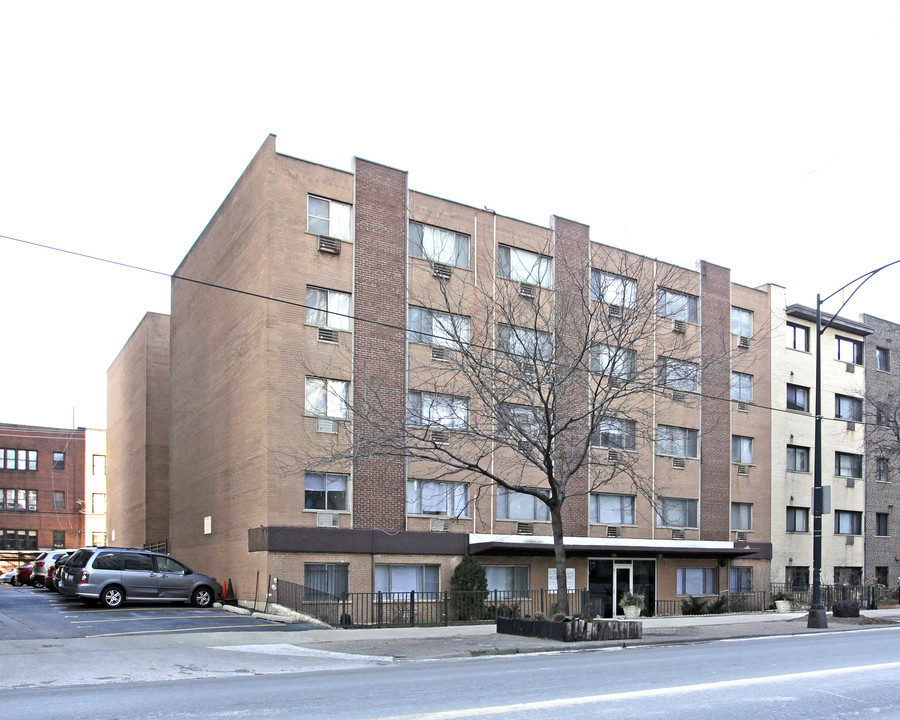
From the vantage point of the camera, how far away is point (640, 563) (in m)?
34.2

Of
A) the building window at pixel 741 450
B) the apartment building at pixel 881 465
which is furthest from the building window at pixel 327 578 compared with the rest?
the apartment building at pixel 881 465

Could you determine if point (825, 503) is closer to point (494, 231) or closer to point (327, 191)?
point (494, 231)

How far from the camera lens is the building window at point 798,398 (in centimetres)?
4050

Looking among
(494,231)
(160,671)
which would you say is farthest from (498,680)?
(494,231)

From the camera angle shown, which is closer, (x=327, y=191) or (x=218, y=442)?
(x=327, y=191)

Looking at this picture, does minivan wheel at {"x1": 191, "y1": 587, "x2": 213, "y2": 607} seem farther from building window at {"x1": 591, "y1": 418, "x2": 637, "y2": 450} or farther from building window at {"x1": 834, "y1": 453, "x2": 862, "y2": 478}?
building window at {"x1": 834, "y1": 453, "x2": 862, "y2": 478}

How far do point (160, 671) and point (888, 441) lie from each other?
39.8 metres

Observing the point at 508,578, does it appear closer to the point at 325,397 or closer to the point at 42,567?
the point at 325,397

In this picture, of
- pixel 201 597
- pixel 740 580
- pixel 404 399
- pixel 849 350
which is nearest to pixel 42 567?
pixel 201 597

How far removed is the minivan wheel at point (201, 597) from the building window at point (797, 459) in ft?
86.1

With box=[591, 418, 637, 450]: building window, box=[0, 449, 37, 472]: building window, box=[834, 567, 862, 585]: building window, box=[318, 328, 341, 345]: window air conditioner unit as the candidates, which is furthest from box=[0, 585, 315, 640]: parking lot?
box=[0, 449, 37, 472]: building window

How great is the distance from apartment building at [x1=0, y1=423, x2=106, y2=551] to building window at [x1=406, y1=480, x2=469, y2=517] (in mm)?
46607

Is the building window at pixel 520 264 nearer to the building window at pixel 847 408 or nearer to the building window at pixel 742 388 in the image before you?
the building window at pixel 742 388

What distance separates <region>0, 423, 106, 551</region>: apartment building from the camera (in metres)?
64.9
